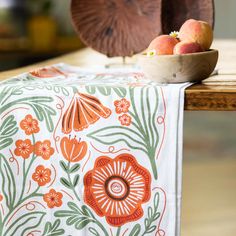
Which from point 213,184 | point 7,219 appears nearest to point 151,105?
point 7,219

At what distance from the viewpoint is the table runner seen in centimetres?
116

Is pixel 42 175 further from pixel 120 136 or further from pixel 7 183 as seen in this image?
pixel 120 136

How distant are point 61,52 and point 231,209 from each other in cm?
252

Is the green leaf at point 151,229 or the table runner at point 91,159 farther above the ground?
the table runner at point 91,159

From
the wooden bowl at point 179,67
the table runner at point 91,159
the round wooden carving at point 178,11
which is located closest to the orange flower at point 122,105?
the table runner at point 91,159

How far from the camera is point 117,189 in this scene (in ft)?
3.92

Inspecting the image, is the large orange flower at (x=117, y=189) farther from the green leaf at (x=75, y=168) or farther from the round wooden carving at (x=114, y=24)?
the round wooden carving at (x=114, y=24)

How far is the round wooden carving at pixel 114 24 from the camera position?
1710mm

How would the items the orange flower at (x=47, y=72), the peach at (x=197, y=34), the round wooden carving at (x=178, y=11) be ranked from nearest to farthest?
the peach at (x=197, y=34) < the orange flower at (x=47, y=72) < the round wooden carving at (x=178, y=11)

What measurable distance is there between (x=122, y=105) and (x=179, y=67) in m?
0.15

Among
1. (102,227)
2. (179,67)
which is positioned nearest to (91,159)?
(102,227)

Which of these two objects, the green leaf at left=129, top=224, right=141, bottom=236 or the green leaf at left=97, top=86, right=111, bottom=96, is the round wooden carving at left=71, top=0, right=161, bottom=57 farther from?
the green leaf at left=129, top=224, right=141, bottom=236

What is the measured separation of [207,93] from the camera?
1160 mm

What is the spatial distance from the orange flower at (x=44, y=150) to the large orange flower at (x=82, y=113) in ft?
0.15
